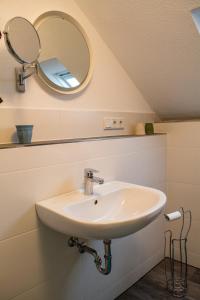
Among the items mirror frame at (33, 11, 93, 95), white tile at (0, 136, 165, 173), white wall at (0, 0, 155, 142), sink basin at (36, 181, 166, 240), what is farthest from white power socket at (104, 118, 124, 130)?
sink basin at (36, 181, 166, 240)

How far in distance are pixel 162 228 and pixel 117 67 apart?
52.2 inches

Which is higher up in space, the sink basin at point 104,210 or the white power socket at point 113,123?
the white power socket at point 113,123

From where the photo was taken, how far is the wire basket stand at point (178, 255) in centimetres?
176

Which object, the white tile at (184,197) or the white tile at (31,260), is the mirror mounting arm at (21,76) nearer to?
the white tile at (31,260)

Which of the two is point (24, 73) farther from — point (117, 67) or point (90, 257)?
point (90, 257)

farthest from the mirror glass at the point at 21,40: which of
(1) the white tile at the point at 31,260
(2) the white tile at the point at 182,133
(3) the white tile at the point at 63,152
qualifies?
(2) the white tile at the point at 182,133

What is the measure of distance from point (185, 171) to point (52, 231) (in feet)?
3.89

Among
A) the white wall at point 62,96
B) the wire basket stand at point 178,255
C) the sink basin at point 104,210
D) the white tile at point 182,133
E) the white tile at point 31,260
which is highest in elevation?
the white wall at point 62,96

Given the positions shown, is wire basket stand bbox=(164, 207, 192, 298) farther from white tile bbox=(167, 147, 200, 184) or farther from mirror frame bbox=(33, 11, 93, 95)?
mirror frame bbox=(33, 11, 93, 95)

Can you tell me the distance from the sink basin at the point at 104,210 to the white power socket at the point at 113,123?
41 cm

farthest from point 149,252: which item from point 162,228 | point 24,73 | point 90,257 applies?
point 24,73

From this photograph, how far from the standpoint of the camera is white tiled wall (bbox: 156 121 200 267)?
1.85m

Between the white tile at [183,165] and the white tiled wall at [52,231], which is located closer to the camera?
the white tiled wall at [52,231]

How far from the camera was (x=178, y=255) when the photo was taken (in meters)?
2.00
